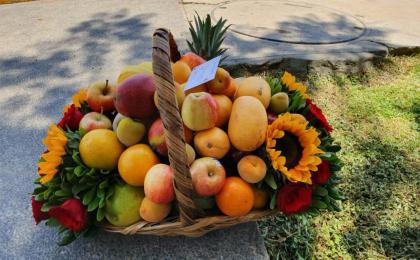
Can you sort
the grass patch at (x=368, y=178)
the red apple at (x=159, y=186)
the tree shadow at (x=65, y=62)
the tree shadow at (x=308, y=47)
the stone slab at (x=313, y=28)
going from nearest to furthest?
1. the red apple at (x=159, y=186)
2. the grass patch at (x=368, y=178)
3. the tree shadow at (x=65, y=62)
4. the tree shadow at (x=308, y=47)
5. the stone slab at (x=313, y=28)

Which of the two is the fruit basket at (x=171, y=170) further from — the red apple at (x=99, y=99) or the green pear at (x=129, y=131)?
the red apple at (x=99, y=99)

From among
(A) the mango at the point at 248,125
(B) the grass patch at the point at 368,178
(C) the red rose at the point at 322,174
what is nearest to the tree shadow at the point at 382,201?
(B) the grass patch at the point at 368,178

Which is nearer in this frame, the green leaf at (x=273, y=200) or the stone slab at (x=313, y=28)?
the green leaf at (x=273, y=200)

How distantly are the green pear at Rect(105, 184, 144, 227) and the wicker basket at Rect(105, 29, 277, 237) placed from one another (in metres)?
0.03

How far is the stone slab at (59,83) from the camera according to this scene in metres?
1.23

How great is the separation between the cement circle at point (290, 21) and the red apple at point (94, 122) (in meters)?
2.40

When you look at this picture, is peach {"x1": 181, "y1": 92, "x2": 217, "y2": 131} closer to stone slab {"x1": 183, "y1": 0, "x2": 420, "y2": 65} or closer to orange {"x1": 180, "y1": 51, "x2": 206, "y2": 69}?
orange {"x1": 180, "y1": 51, "x2": 206, "y2": 69}

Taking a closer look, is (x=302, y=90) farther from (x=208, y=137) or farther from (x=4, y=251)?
(x=4, y=251)

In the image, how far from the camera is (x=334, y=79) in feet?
9.52

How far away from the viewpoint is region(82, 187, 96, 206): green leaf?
3.41 ft

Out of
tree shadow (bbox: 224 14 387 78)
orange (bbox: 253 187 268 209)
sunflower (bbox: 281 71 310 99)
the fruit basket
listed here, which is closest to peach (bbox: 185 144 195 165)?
the fruit basket

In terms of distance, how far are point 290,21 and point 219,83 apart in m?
2.85

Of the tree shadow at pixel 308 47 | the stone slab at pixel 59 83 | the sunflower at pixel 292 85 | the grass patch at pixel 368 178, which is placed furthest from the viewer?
the tree shadow at pixel 308 47

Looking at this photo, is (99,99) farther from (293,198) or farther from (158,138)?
(293,198)
